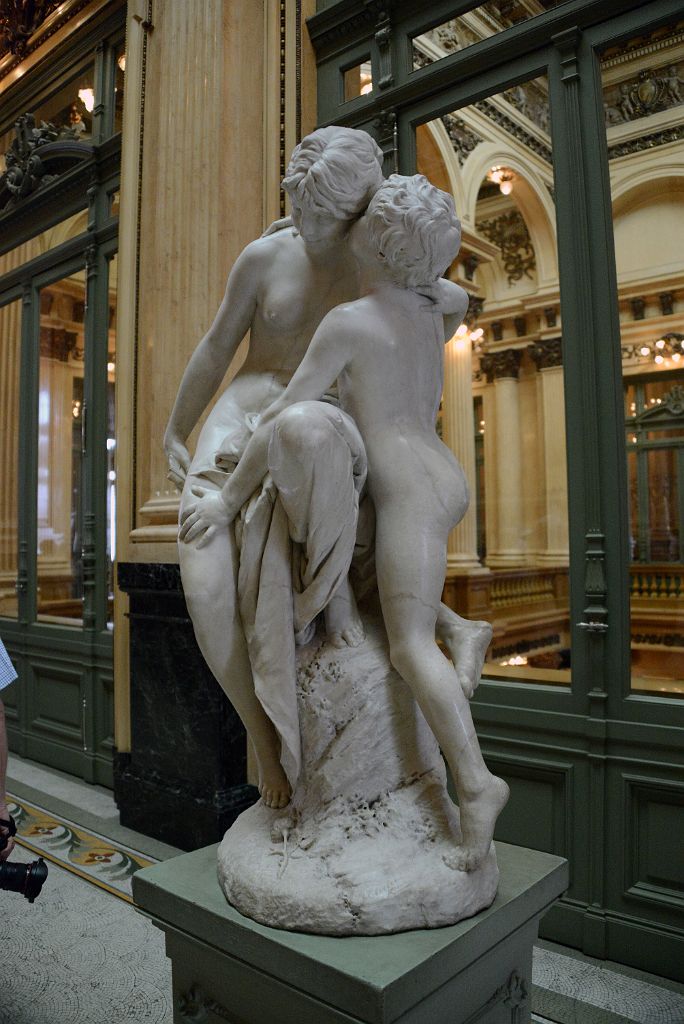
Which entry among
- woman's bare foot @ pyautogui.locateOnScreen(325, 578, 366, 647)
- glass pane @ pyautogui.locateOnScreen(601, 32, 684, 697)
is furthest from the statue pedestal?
glass pane @ pyautogui.locateOnScreen(601, 32, 684, 697)

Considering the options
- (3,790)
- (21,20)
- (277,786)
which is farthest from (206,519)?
(21,20)

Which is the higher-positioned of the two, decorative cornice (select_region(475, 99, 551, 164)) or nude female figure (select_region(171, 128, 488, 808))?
decorative cornice (select_region(475, 99, 551, 164))

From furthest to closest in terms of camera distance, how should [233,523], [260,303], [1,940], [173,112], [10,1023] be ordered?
1. [173,112]
2. [1,940]
3. [10,1023]
4. [260,303]
5. [233,523]

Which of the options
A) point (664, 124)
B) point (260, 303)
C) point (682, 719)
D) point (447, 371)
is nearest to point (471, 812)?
point (260, 303)

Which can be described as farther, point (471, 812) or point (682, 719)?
point (682, 719)

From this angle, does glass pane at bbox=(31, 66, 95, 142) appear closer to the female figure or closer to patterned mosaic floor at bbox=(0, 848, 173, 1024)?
the female figure

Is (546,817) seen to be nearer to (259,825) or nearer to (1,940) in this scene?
(259,825)

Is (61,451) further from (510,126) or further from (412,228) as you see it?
(412,228)

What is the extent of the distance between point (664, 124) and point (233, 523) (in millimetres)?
3178

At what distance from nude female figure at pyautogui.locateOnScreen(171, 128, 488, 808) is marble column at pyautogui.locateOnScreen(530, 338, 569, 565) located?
210cm

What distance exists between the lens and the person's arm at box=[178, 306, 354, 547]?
1.71 metres

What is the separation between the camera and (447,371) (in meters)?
6.17

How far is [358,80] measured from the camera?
4102mm

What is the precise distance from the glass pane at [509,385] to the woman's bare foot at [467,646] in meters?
1.46
